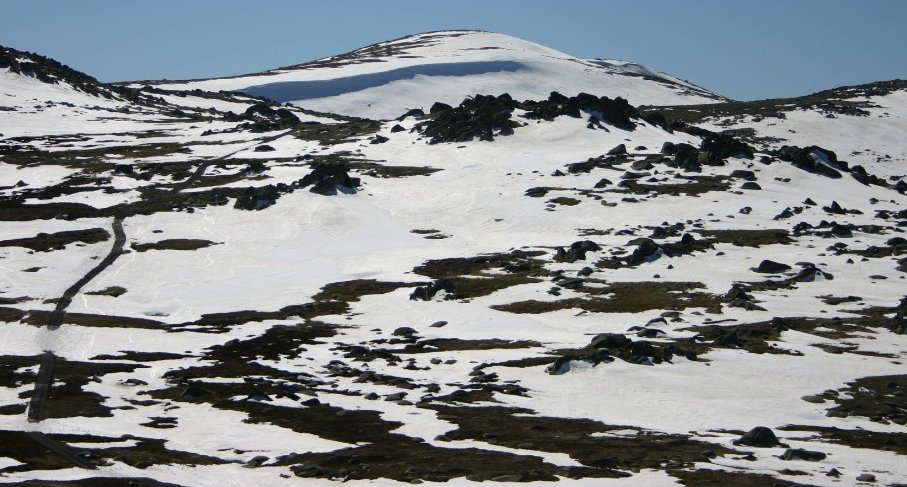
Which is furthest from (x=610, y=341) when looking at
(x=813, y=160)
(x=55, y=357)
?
(x=813, y=160)

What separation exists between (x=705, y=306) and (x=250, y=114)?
11532cm

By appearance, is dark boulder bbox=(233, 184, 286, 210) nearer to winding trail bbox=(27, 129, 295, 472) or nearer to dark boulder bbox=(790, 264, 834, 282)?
winding trail bbox=(27, 129, 295, 472)

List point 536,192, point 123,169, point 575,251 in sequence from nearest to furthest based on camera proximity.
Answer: point 575,251 → point 536,192 → point 123,169

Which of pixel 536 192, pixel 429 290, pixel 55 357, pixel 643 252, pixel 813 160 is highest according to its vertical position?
pixel 813 160

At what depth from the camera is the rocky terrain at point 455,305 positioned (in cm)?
3544

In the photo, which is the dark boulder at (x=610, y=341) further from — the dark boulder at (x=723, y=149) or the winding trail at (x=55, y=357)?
the dark boulder at (x=723, y=149)

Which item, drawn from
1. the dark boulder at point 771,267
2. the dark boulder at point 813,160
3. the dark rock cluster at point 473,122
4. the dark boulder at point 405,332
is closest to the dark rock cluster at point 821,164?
the dark boulder at point 813,160

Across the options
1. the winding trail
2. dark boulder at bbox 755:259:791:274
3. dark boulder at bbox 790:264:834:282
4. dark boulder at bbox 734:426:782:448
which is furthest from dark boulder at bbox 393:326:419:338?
dark boulder at bbox 790:264:834:282

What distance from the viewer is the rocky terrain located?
35.4 metres

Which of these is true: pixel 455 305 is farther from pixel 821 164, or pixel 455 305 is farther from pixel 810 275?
pixel 821 164

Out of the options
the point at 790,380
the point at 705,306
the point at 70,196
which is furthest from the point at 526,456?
the point at 70,196

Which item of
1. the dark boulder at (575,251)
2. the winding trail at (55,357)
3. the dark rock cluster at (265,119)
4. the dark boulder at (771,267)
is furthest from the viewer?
the dark rock cluster at (265,119)

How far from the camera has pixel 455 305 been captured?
66.2 m

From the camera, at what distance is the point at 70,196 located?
106m
